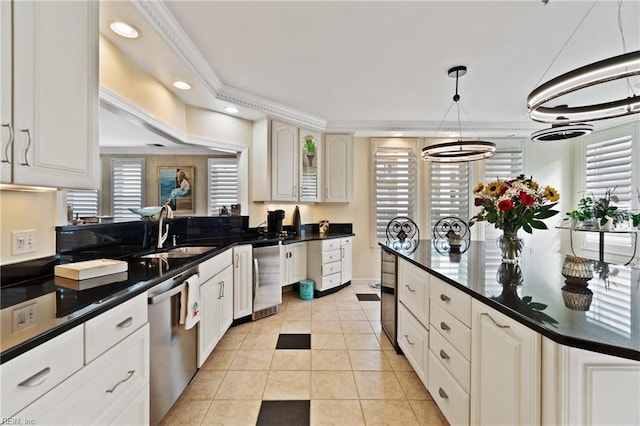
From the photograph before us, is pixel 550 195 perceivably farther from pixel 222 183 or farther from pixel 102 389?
pixel 222 183

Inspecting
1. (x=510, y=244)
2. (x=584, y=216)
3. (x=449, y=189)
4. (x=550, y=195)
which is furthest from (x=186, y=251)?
(x=584, y=216)

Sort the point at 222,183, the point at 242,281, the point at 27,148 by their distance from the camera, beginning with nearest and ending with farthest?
the point at 27,148, the point at 242,281, the point at 222,183

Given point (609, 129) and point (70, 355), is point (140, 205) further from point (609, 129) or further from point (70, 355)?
point (609, 129)

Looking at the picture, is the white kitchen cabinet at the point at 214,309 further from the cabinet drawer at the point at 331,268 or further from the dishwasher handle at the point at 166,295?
the cabinet drawer at the point at 331,268

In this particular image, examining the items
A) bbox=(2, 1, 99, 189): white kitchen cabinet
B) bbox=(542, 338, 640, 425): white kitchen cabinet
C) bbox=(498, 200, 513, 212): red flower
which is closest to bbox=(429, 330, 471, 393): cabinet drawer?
bbox=(542, 338, 640, 425): white kitchen cabinet

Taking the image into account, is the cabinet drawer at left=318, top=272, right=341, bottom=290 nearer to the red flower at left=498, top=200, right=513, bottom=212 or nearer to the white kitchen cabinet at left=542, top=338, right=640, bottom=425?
the red flower at left=498, top=200, right=513, bottom=212

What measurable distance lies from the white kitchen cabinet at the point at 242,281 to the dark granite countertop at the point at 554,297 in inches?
70.2

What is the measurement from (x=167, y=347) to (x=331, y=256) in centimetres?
275

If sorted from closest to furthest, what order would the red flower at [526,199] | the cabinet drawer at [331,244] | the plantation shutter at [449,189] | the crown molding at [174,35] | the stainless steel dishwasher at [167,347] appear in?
1. the stainless steel dishwasher at [167,347]
2. the red flower at [526,199]
3. the crown molding at [174,35]
4. the cabinet drawer at [331,244]
5. the plantation shutter at [449,189]

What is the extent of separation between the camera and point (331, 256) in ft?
13.4

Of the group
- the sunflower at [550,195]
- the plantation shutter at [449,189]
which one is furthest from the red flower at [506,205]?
the plantation shutter at [449,189]

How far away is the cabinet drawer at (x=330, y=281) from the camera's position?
3.95m

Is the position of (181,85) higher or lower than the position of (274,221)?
higher

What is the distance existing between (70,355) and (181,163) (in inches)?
103
